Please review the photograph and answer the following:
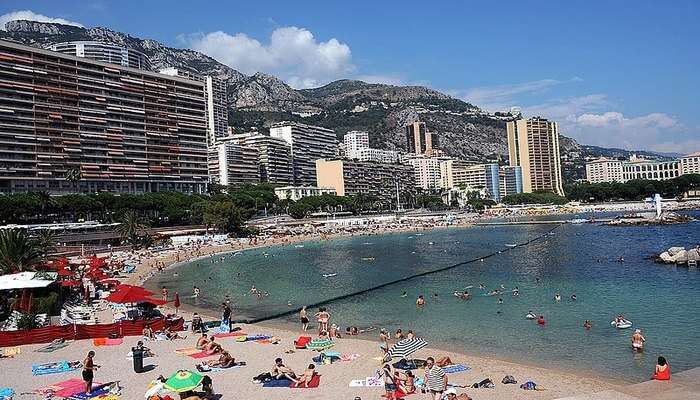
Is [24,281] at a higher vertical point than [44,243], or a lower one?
lower

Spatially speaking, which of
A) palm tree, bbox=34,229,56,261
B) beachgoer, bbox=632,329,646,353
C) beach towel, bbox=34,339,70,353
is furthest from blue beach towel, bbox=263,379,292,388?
palm tree, bbox=34,229,56,261

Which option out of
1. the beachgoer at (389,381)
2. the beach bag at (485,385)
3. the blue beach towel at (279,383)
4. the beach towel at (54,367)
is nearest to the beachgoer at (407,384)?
the beachgoer at (389,381)

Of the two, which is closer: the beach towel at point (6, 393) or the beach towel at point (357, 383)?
the beach towel at point (6, 393)

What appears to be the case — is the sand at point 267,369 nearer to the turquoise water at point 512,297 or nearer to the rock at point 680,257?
the turquoise water at point 512,297

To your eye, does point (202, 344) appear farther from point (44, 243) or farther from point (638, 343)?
point (44, 243)

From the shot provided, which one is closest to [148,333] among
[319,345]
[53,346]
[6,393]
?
[53,346]

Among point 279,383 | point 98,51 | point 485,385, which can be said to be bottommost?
point 485,385
